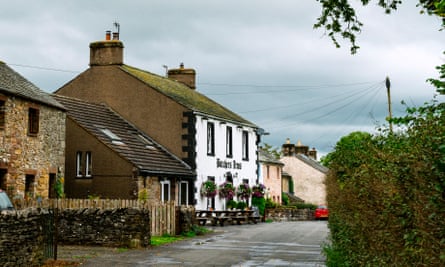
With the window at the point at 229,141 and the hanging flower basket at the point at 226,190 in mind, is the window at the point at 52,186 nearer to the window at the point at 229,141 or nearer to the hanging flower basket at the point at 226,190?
the hanging flower basket at the point at 226,190

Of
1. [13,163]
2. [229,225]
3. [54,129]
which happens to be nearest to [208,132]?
[229,225]

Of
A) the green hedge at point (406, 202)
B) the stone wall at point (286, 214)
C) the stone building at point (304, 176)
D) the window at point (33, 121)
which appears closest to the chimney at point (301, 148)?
the stone building at point (304, 176)

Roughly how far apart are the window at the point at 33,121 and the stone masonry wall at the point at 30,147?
0.66ft

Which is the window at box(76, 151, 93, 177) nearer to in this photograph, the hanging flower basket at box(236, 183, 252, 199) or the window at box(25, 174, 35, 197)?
the window at box(25, 174, 35, 197)

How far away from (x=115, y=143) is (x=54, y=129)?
5.52m

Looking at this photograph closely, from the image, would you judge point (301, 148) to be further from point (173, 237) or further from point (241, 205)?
point (173, 237)

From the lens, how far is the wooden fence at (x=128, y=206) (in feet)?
80.2

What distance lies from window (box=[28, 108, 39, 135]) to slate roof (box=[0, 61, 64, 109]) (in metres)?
0.50

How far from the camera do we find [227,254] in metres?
20.3

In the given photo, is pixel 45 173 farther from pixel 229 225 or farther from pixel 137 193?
pixel 229 225

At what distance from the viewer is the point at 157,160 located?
35.5 metres

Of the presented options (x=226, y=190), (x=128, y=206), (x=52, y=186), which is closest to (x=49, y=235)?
(x=128, y=206)

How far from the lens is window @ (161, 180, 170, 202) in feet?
113

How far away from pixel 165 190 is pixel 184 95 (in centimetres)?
940
